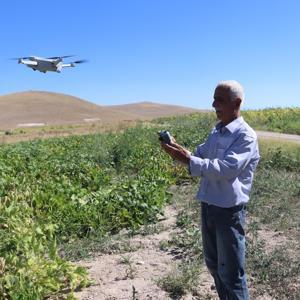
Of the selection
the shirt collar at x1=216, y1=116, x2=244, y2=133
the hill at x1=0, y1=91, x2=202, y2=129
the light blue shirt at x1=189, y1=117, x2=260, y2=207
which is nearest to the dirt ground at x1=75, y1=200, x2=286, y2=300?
the light blue shirt at x1=189, y1=117, x2=260, y2=207

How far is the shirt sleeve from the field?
142 cm

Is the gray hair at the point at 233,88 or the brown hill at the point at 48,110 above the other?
the brown hill at the point at 48,110

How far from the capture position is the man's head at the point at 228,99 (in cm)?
337

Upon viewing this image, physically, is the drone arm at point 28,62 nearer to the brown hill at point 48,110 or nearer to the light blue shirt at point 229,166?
the light blue shirt at point 229,166

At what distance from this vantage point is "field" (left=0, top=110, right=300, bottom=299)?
14.1 ft

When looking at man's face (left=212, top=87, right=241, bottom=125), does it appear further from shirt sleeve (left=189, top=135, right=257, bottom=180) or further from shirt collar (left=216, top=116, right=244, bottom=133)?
shirt sleeve (left=189, top=135, right=257, bottom=180)

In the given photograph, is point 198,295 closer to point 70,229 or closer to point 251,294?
point 251,294

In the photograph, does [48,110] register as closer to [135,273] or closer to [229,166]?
[135,273]

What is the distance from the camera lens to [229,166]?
129 inches

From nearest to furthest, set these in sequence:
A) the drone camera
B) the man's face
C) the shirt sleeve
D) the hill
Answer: the shirt sleeve, the man's face, the drone camera, the hill

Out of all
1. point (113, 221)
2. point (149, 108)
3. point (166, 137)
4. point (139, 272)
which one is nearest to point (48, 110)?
point (149, 108)

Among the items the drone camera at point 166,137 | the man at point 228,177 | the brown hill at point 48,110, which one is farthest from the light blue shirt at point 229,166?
the brown hill at point 48,110

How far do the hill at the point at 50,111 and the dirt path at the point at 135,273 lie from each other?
2241 inches

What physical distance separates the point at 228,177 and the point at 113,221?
131 inches
